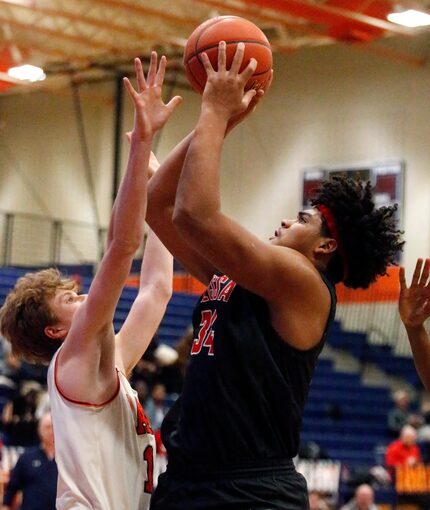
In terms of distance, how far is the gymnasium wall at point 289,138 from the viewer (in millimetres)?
18031

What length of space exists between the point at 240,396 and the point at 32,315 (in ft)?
2.76

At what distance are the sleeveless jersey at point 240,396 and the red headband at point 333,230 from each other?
121mm

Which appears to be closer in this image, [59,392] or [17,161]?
[59,392]

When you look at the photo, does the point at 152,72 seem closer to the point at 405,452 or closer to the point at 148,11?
the point at 405,452

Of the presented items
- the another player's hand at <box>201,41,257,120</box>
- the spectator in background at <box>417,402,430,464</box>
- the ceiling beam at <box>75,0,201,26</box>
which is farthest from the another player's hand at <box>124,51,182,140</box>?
the ceiling beam at <box>75,0,201,26</box>

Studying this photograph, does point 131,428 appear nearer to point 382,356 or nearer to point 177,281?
point 382,356

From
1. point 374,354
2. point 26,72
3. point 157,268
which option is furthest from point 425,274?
point 374,354

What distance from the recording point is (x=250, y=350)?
10.7 feet

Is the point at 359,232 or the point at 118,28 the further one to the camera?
the point at 118,28

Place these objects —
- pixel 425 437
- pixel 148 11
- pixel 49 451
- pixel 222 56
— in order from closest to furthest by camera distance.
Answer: pixel 222 56
pixel 49 451
pixel 425 437
pixel 148 11

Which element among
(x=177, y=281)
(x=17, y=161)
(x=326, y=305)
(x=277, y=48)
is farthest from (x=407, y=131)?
(x=326, y=305)

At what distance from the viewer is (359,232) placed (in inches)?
134

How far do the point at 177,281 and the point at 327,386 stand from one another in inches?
192

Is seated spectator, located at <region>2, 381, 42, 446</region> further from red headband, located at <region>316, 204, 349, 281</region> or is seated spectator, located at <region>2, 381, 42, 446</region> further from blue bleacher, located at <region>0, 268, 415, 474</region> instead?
red headband, located at <region>316, 204, 349, 281</region>
